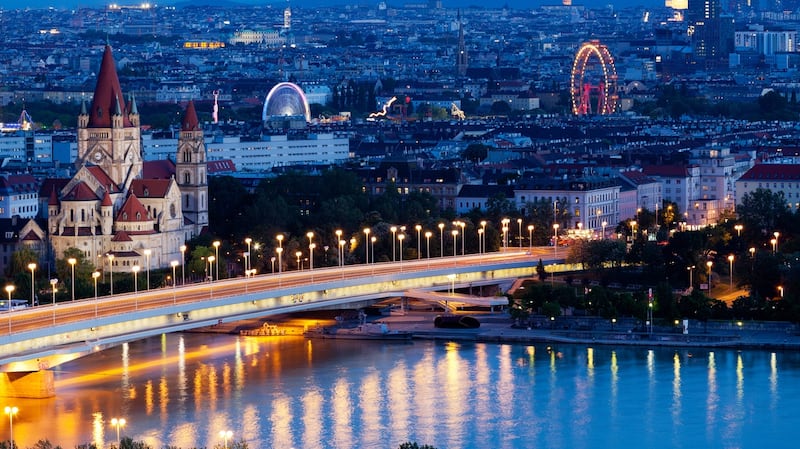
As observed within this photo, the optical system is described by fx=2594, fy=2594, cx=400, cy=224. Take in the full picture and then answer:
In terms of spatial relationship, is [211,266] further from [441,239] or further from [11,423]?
[11,423]

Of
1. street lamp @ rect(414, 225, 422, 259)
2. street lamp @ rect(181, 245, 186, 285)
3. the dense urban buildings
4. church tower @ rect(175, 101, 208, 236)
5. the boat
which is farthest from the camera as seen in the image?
church tower @ rect(175, 101, 208, 236)

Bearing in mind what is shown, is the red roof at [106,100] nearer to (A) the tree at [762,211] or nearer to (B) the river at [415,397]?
(B) the river at [415,397]

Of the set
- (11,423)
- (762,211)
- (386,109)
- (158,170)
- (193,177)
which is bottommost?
(11,423)

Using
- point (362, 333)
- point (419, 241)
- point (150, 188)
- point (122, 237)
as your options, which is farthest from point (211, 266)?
point (362, 333)

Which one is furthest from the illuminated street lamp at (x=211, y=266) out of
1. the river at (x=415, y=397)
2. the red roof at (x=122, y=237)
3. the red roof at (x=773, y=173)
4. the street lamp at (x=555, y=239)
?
the red roof at (x=773, y=173)

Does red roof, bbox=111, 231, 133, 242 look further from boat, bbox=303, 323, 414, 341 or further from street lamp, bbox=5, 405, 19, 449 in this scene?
street lamp, bbox=5, 405, 19, 449

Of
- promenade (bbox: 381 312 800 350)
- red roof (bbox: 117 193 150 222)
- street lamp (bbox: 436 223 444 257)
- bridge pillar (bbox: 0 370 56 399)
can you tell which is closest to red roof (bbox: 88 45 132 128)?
red roof (bbox: 117 193 150 222)
